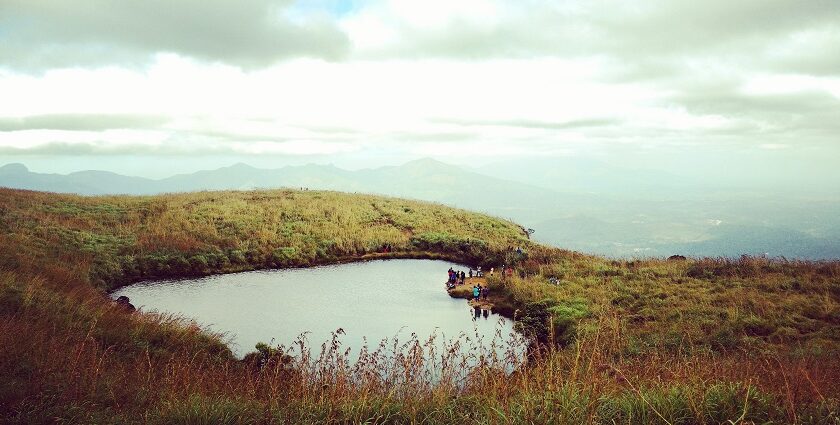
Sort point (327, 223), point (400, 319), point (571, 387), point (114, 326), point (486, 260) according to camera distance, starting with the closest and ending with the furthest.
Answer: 1. point (571, 387)
2. point (114, 326)
3. point (400, 319)
4. point (486, 260)
5. point (327, 223)

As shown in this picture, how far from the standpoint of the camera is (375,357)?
11.4 meters

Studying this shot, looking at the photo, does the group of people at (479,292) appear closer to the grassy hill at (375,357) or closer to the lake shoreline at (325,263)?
the grassy hill at (375,357)

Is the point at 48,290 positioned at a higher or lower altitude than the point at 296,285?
higher

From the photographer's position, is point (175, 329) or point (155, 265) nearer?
point (175, 329)

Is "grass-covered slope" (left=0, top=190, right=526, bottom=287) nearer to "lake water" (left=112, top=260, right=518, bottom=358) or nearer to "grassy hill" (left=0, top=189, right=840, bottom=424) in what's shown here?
"grassy hill" (left=0, top=189, right=840, bottom=424)

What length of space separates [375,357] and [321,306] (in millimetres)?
10654

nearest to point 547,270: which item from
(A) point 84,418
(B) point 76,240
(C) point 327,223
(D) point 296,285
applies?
(D) point 296,285

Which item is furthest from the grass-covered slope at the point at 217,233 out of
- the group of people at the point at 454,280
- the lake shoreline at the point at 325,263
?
the group of people at the point at 454,280

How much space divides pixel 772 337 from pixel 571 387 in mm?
13928

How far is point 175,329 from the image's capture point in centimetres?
1480

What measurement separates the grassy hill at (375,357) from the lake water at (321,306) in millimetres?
1828

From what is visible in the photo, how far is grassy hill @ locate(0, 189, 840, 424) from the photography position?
20.0 feet

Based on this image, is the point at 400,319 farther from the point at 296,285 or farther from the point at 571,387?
the point at 571,387

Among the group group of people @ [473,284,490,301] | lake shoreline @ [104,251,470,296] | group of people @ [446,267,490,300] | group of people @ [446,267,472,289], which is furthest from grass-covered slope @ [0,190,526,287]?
group of people @ [473,284,490,301]
